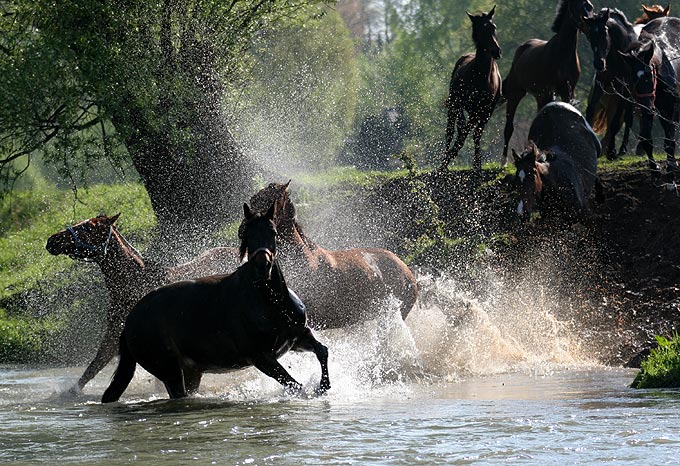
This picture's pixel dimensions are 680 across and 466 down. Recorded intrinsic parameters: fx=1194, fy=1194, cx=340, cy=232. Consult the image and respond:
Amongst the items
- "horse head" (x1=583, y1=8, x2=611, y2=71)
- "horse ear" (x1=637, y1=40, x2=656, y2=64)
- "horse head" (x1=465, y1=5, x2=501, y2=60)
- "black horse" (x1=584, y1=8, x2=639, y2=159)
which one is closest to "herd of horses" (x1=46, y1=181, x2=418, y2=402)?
"black horse" (x1=584, y1=8, x2=639, y2=159)

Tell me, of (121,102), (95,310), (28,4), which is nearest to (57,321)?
(95,310)

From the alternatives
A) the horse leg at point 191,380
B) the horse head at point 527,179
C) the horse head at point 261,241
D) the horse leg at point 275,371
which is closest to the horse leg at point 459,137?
the horse head at point 527,179

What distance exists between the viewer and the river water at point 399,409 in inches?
311

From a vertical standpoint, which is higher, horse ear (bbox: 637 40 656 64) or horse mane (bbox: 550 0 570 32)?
horse mane (bbox: 550 0 570 32)

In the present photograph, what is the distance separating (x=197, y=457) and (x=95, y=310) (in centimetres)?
1145

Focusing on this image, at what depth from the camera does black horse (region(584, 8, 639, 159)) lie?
18828mm

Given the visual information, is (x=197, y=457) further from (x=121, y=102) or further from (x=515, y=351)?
(x=121, y=102)

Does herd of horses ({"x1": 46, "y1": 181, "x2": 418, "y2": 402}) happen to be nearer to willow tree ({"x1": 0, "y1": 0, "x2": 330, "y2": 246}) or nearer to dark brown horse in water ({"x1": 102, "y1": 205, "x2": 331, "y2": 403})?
dark brown horse in water ({"x1": 102, "y1": 205, "x2": 331, "y2": 403})

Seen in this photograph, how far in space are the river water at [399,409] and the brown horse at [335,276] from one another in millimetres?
362

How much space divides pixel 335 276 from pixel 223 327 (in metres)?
2.54

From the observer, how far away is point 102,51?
18.5 meters

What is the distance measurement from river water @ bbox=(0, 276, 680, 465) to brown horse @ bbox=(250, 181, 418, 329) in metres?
0.36

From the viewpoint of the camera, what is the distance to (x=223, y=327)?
1081 centimetres

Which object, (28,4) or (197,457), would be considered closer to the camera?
(197,457)
